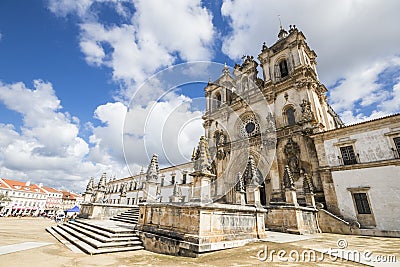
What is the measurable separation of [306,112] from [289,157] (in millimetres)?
4579

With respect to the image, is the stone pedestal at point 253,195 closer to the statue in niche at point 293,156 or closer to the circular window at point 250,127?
the statue in niche at point 293,156

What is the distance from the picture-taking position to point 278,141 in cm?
1950

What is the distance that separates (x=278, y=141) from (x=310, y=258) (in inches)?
592

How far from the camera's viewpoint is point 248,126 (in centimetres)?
2403

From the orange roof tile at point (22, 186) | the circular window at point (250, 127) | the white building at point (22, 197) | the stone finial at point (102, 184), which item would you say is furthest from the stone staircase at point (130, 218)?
the orange roof tile at point (22, 186)

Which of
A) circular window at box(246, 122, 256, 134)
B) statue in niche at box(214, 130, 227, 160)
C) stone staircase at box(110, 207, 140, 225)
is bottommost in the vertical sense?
stone staircase at box(110, 207, 140, 225)

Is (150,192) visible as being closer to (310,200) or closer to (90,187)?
(310,200)

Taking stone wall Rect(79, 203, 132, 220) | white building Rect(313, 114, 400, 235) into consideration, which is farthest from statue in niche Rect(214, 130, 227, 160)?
stone wall Rect(79, 203, 132, 220)

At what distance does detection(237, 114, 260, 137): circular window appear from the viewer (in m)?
22.8

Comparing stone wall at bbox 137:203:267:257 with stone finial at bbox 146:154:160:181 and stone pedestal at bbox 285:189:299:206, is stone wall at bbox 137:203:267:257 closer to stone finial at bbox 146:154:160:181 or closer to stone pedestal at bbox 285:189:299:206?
stone finial at bbox 146:154:160:181

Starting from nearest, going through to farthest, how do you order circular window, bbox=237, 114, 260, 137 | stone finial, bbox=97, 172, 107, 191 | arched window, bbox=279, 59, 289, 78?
stone finial, bbox=97, 172, 107, 191 < circular window, bbox=237, 114, 260, 137 < arched window, bbox=279, 59, 289, 78

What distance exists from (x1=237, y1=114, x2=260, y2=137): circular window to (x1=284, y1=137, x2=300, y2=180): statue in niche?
15.4 ft

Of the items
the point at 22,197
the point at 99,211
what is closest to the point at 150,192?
the point at 99,211

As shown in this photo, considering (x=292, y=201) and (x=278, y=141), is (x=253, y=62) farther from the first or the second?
(x=292, y=201)
